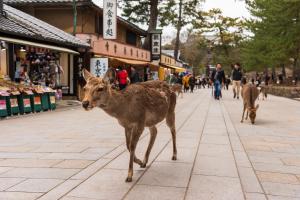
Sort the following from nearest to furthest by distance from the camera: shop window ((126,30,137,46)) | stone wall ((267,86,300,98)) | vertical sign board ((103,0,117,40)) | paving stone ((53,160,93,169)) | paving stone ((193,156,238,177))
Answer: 1. paving stone ((193,156,238,177))
2. paving stone ((53,160,93,169))
3. vertical sign board ((103,0,117,40))
4. stone wall ((267,86,300,98))
5. shop window ((126,30,137,46))

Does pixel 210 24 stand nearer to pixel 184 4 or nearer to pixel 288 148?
pixel 184 4

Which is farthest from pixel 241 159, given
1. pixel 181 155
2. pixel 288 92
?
pixel 288 92

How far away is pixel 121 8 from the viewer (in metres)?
37.1

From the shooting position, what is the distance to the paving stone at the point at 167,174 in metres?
5.05

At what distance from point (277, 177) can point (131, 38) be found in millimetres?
30953

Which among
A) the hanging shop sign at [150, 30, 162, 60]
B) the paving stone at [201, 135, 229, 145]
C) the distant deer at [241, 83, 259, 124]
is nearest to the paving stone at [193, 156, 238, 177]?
the paving stone at [201, 135, 229, 145]

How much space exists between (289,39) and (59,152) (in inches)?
889

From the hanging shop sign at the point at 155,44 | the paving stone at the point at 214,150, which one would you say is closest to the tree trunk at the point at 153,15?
the hanging shop sign at the point at 155,44

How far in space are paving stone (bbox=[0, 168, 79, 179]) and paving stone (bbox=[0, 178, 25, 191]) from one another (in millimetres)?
158

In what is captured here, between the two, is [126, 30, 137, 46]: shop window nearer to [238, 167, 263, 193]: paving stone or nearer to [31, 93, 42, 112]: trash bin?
[31, 93, 42, 112]: trash bin

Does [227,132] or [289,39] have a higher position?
[289,39]

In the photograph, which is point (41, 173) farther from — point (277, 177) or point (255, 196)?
point (277, 177)

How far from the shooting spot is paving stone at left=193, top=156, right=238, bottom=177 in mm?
5559

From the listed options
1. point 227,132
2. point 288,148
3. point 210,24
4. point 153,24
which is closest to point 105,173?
point 288,148
